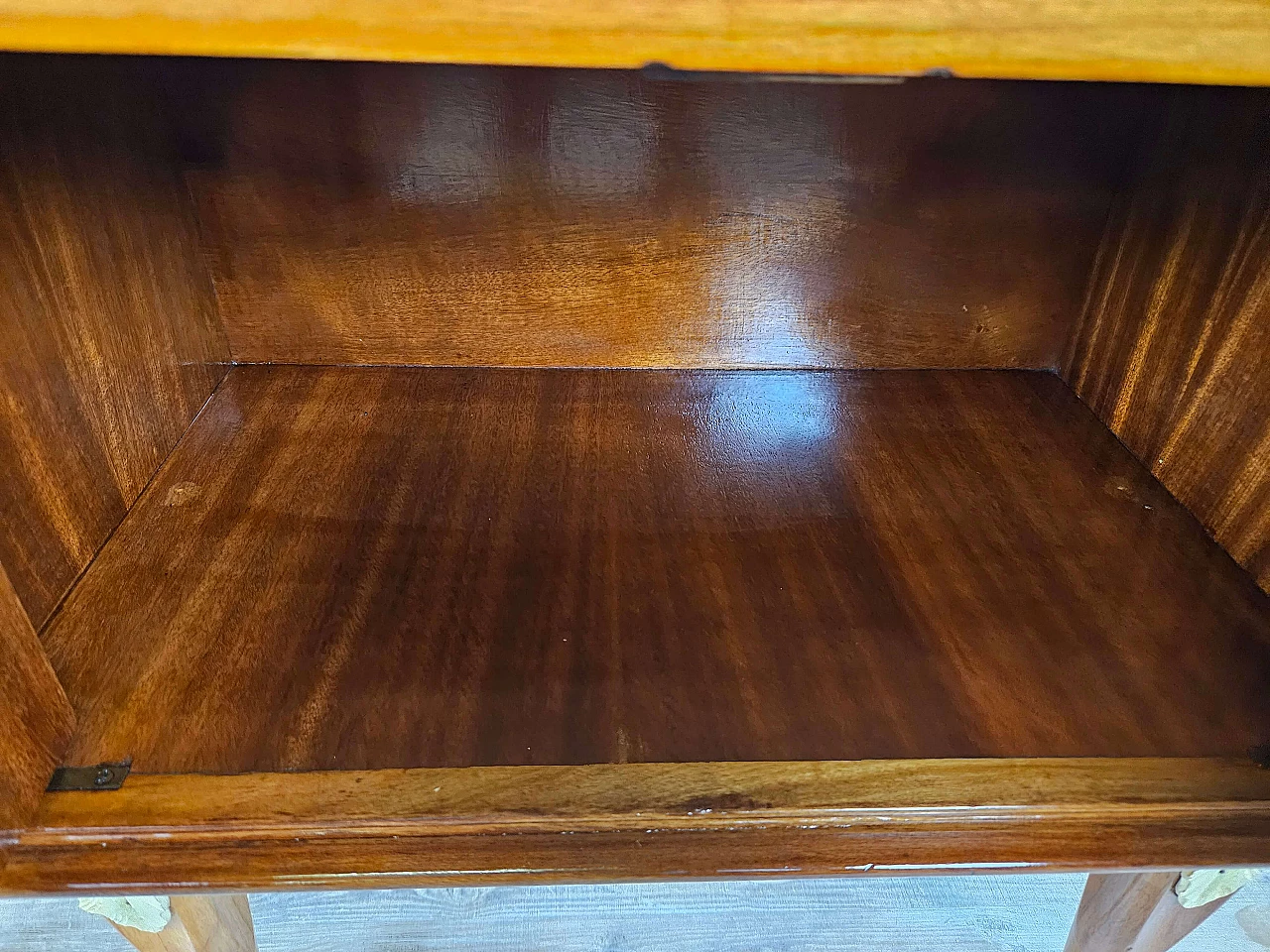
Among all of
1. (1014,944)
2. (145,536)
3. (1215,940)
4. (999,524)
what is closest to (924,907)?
(1014,944)

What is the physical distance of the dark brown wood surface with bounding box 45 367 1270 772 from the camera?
1.52 feet

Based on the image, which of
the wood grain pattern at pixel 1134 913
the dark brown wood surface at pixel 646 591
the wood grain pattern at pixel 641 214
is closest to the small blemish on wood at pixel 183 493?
the dark brown wood surface at pixel 646 591

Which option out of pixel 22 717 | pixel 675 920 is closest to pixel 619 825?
→ pixel 22 717

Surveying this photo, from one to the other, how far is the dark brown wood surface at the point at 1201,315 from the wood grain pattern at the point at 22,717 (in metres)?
0.69

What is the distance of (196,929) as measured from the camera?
0.59 metres

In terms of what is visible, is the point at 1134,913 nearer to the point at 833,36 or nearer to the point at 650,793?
the point at 650,793

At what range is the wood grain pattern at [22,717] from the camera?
0.39 m

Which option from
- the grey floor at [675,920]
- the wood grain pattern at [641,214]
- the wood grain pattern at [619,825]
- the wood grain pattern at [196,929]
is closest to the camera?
the wood grain pattern at [619,825]

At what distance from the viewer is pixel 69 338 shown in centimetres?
54

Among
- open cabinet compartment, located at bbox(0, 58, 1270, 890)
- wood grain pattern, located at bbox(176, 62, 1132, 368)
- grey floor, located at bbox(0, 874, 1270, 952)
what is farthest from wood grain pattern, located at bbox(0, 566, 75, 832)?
grey floor, located at bbox(0, 874, 1270, 952)

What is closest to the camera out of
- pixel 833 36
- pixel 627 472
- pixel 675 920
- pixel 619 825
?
pixel 833 36

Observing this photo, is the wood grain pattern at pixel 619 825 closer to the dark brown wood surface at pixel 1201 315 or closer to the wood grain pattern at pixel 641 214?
the dark brown wood surface at pixel 1201 315

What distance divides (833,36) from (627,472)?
0.40m

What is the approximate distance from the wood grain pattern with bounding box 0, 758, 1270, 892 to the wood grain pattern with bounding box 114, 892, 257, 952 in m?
0.13
